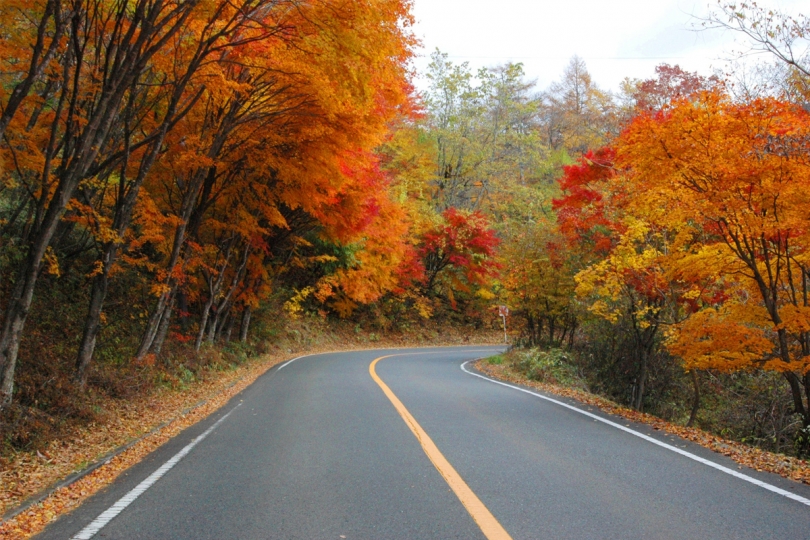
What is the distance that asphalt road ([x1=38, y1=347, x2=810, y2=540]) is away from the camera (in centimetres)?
398

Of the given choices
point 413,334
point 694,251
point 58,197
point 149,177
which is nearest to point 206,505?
point 58,197

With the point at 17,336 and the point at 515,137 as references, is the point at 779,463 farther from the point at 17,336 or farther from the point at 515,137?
the point at 515,137

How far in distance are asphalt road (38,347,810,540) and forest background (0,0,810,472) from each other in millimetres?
2548

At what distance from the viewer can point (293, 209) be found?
1472 centimetres

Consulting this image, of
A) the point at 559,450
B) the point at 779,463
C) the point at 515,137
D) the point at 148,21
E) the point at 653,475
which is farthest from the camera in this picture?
the point at 515,137

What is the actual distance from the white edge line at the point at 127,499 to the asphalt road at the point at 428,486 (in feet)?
0.12

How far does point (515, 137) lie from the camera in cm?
3338

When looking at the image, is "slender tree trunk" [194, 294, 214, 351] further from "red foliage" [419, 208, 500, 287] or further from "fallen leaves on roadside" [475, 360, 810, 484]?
"red foliage" [419, 208, 500, 287]

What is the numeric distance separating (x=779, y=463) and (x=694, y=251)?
17.4ft

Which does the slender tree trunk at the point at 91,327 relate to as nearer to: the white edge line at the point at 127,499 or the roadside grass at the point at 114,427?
the roadside grass at the point at 114,427

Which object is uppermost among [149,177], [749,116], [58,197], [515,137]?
[515,137]

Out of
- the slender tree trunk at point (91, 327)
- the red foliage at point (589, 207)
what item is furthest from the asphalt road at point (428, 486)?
the red foliage at point (589, 207)

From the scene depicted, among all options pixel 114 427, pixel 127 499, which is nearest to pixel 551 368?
pixel 114 427

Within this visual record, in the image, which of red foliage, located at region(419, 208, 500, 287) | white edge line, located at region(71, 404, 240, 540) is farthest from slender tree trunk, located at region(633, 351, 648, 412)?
red foliage, located at region(419, 208, 500, 287)
